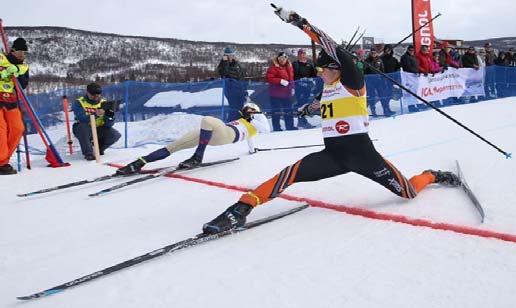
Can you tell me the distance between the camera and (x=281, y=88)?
1020 cm

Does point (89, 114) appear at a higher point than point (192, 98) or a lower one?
lower

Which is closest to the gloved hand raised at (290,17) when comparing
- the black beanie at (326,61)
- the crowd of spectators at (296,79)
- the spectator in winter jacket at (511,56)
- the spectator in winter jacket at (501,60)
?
the black beanie at (326,61)

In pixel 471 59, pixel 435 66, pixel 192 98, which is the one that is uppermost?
pixel 471 59

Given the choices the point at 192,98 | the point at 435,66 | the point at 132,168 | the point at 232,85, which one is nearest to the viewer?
the point at 132,168

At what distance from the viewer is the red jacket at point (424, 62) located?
12672 millimetres

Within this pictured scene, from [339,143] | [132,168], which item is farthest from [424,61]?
[339,143]

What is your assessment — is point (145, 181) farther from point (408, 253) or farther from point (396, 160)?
point (408, 253)

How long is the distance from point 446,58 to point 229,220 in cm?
1257

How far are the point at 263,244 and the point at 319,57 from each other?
59.9 inches

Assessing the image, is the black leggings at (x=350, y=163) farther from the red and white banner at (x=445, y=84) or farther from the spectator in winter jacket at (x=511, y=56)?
the spectator in winter jacket at (x=511, y=56)

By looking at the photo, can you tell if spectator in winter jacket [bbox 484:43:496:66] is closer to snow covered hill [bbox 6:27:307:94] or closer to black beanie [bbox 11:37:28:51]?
black beanie [bbox 11:37:28:51]

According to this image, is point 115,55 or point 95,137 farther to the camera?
point 115,55

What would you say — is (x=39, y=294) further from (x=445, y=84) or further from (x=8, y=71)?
(x=445, y=84)

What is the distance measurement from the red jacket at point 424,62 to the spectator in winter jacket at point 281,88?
4507 millimetres
